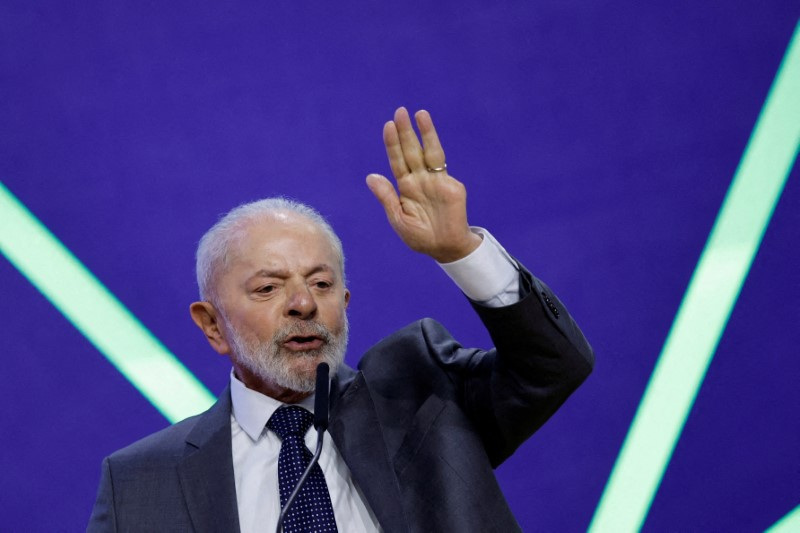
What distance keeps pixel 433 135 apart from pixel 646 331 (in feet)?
2.99

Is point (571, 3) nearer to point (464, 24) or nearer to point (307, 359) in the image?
point (464, 24)

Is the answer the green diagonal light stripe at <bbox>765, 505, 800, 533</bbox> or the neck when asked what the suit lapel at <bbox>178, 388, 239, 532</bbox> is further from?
the green diagonal light stripe at <bbox>765, 505, 800, 533</bbox>

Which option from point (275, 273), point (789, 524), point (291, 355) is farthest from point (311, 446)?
point (789, 524)

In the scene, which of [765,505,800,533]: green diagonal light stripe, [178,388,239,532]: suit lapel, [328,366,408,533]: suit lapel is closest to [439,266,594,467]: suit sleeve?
[328,366,408,533]: suit lapel

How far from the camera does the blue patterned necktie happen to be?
5.21 ft

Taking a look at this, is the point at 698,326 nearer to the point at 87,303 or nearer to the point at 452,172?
the point at 452,172

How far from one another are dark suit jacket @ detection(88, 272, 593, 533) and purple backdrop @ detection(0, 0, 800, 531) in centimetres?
51

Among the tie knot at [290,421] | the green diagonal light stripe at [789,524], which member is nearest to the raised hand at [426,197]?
the tie knot at [290,421]

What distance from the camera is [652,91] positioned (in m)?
2.29

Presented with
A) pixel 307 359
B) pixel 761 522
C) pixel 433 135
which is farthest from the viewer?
pixel 761 522

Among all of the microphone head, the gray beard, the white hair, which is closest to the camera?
the microphone head

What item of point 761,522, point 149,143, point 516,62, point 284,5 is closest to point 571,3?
point 516,62

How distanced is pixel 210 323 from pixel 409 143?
56cm

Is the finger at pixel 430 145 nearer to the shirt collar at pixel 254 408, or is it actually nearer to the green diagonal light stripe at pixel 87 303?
the shirt collar at pixel 254 408
